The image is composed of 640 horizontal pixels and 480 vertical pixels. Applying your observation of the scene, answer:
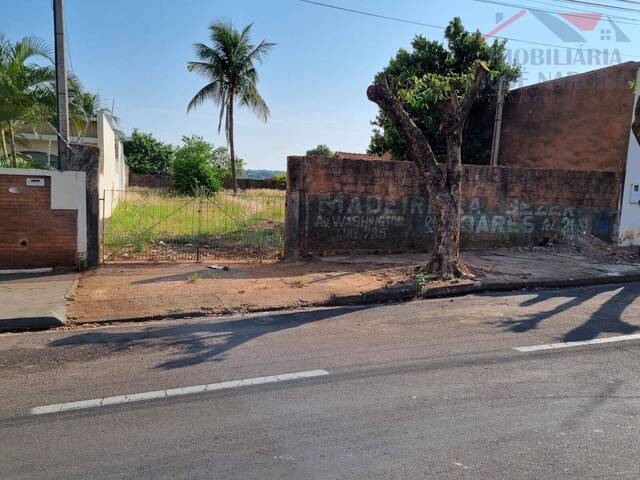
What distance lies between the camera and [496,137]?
1745 cm

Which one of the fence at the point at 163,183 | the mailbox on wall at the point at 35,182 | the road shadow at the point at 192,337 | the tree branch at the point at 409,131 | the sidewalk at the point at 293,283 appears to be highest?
the tree branch at the point at 409,131

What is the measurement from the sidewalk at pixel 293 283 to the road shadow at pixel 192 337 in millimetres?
641

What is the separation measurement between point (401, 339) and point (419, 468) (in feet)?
9.05

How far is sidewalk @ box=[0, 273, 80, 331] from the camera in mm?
Result: 6332

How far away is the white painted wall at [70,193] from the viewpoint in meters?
8.98

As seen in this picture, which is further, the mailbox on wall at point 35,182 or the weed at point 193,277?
the mailbox on wall at point 35,182

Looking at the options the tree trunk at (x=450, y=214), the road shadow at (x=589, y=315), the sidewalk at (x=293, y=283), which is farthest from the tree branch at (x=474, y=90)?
the road shadow at (x=589, y=315)

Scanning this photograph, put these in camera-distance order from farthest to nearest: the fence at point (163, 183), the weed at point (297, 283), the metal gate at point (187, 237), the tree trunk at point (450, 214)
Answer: the fence at point (163, 183) < the metal gate at point (187, 237) < the tree trunk at point (450, 214) < the weed at point (297, 283)

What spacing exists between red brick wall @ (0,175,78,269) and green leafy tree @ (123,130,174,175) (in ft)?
126

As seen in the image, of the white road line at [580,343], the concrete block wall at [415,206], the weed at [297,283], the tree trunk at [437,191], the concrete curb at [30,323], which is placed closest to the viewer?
the white road line at [580,343]

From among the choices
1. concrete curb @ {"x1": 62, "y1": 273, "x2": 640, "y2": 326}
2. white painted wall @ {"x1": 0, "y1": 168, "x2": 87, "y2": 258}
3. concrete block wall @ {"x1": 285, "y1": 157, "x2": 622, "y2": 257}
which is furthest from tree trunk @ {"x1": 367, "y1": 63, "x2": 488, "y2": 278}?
white painted wall @ {"x1": 0, "y1": 168, "x2": 87, "y2": 258}

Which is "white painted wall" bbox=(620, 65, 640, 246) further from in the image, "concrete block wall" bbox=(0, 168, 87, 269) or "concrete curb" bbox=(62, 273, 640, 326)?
"concrete block wall" bbox=(0, 168, 87, 269)

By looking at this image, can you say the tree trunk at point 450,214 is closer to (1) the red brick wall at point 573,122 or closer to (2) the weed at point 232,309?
(2) the weed at point 232,309

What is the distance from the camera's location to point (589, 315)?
23.0ft
